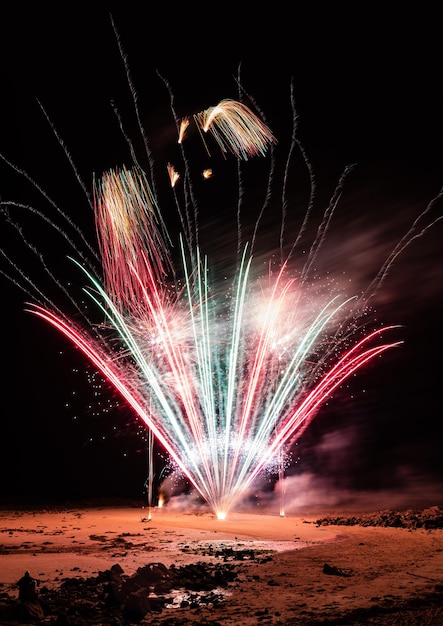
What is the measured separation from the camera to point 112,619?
527cm

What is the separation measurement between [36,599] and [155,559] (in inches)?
129

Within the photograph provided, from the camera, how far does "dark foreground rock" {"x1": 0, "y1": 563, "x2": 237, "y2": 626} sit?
521 centimetres

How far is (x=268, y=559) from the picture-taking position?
8.53 metres

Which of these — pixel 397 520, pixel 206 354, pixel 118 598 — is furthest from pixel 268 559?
pixel 206 354

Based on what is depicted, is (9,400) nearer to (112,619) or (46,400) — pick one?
(46,400)

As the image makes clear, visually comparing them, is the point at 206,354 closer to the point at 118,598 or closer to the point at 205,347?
the point at 205,347

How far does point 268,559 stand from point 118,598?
3417 mm

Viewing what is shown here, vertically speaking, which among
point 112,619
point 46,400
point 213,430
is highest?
point 46,400

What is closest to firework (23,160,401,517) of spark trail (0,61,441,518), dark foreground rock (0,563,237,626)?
spark trail (0,61,441,518)

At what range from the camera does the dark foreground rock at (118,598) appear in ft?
17.1

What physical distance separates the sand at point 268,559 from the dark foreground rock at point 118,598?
0.20 meters

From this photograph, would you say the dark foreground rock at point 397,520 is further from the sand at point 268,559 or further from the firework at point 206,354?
the firework at point 206,354

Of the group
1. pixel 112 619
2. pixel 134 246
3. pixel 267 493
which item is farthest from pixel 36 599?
pixel 267 493

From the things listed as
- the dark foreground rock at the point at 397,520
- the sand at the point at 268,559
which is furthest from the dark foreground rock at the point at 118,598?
the dark foreground rock at the point at 397,520
